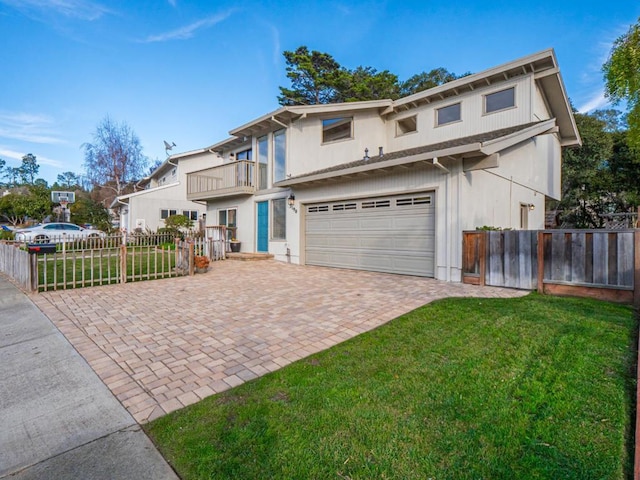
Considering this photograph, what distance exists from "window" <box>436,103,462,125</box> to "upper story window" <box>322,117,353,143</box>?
357 cm

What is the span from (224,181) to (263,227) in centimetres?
331

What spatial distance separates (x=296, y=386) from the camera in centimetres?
292

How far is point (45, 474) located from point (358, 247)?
9167 mm

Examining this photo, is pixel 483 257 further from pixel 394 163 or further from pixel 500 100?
pixel 500 100

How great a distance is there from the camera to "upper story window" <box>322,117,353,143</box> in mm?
13444

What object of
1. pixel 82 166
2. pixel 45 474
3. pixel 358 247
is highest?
pixel 82 166

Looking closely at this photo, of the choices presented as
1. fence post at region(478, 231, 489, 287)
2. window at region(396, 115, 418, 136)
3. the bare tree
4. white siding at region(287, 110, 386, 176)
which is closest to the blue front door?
white siding at region(287, 110, 386, 176)

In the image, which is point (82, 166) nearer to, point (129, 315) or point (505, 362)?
point (129, 315)

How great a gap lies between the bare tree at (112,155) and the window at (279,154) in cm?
2605

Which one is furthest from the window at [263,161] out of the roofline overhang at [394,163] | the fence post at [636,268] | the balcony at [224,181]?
the fence post at [636,268]

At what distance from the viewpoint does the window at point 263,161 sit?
14.5 meters

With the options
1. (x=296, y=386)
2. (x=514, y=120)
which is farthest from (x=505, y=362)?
(x=514, y=120)

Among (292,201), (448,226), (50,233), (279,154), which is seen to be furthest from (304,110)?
(50,233)

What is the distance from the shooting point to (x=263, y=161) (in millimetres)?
14688
